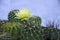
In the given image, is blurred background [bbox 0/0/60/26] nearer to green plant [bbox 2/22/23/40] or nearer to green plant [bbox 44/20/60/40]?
green plant [bbox 44/20/60/40]

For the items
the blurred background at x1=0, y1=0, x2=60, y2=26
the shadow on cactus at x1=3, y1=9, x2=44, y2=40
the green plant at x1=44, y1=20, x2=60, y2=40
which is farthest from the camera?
the blurred background at x1=0, y1=0, x2=60, y2=26

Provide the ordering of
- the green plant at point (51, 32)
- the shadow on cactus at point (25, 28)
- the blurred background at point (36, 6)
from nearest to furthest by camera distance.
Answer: the shadow on cactus at point (25, 28) → the green plant at point (51, 32) → the blurred background at point (36, 6)

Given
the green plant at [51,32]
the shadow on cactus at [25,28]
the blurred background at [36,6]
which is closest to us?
the shadow on cactus at [25,28]

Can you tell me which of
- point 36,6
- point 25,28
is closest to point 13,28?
point 25,28

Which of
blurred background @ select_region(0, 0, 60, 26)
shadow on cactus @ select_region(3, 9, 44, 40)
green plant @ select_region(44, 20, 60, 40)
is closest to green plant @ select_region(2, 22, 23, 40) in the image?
shadow on cactus @ select_region(3, 9, 44, 40)

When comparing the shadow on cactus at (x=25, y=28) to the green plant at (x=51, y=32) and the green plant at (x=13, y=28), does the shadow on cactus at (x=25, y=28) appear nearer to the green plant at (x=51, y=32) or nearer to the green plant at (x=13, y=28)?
the green plant at (x=13, y=28)

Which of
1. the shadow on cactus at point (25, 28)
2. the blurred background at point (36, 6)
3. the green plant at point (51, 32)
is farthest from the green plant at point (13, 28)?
the blurred background at point (36, 6)

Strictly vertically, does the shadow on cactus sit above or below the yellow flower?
below

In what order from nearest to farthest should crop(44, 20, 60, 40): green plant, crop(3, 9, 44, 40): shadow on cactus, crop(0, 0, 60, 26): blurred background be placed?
crop(3, 9, 44, 40): shadow on cactus
crop(44, 20, 60, 40): green plant
crop(0, 0, 60, 26): blurred background

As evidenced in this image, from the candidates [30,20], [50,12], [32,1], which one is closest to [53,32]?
[30,20]

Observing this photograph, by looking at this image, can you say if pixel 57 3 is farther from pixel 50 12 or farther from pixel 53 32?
pixel 53 32

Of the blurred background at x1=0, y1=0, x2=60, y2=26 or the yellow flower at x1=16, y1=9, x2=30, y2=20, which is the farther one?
the blurred background at x1=0, y1=0, x2=60, y2=26

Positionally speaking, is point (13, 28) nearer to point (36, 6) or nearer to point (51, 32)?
point (51, 32)

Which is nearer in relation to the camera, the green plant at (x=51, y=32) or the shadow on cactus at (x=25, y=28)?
the shadow on cactus at (x=25, y=28)
